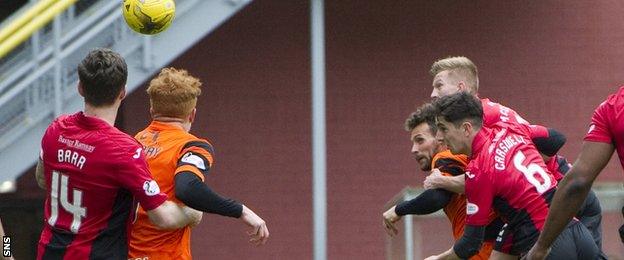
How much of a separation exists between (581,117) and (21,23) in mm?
6009

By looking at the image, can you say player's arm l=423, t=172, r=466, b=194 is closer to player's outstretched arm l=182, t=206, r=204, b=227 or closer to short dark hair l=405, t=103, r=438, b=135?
short dark hair l=405, t=103, r=438, b=135

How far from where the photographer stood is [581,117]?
13.7m

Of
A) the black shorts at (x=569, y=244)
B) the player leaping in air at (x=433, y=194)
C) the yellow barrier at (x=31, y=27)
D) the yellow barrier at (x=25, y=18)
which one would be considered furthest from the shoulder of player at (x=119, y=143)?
the yellow barrier at (x=25, y=18)

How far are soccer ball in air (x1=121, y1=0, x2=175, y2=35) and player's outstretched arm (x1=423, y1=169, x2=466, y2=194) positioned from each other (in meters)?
3.18

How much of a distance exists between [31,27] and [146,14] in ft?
3.95

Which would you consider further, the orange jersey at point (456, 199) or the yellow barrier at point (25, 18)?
the yellow barrier at point (25, 18)

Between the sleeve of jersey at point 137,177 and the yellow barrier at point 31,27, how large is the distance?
4450 millimetres

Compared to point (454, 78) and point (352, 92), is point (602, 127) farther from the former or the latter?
point (352, 92)

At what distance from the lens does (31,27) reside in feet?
33.5

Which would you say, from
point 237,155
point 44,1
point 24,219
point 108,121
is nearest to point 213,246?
point 237,155

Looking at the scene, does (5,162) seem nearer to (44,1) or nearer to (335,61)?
(44,1)

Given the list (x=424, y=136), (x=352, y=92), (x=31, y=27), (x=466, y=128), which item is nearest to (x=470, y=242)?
(x=466, y=128)

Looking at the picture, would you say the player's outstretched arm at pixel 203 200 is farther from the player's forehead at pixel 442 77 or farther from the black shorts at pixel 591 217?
the black shorts at pixel 591 217

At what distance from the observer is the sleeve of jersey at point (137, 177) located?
5902 mm
